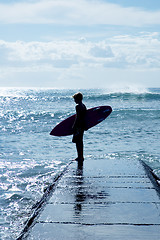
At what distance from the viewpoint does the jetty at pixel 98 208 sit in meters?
4.05

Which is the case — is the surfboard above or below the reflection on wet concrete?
above

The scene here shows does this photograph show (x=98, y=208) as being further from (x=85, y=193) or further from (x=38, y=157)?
(x=38, y=157)

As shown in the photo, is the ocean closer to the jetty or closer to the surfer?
the jetty

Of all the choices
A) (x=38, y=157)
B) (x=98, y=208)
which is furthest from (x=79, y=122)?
(x=38, y=157)

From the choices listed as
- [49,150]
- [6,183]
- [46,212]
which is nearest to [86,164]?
[6,183]

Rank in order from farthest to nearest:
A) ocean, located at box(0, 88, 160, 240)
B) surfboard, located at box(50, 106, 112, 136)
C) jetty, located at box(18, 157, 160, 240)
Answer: surfboard, located at box(50, 106, 112, 136)
ocean, located at box(0, 88, 160, 240)
jetty, located at box(18, 157, 160, 240)

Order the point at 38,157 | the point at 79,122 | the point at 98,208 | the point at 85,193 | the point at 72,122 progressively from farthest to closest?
1. the point at 38,157
2. the point at 72,122
3. the point at 79,122
4. the point at 85,193
5. the point at 98,208

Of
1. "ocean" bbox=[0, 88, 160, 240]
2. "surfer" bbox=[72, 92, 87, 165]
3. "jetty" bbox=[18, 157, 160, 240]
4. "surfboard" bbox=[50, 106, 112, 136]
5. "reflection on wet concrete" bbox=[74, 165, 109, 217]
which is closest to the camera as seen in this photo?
"jetty" bbox=[18, 157, 160, 240]

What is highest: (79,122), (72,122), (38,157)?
(79,122)

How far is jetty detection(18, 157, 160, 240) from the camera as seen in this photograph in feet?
13.3

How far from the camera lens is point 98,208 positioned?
16.2 feet

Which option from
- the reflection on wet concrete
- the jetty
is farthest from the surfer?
the reflection on wet concrete

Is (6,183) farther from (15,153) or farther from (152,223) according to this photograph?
(152,223)

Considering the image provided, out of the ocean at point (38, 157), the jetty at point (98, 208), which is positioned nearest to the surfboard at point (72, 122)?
the ocean at point (38, 157)
